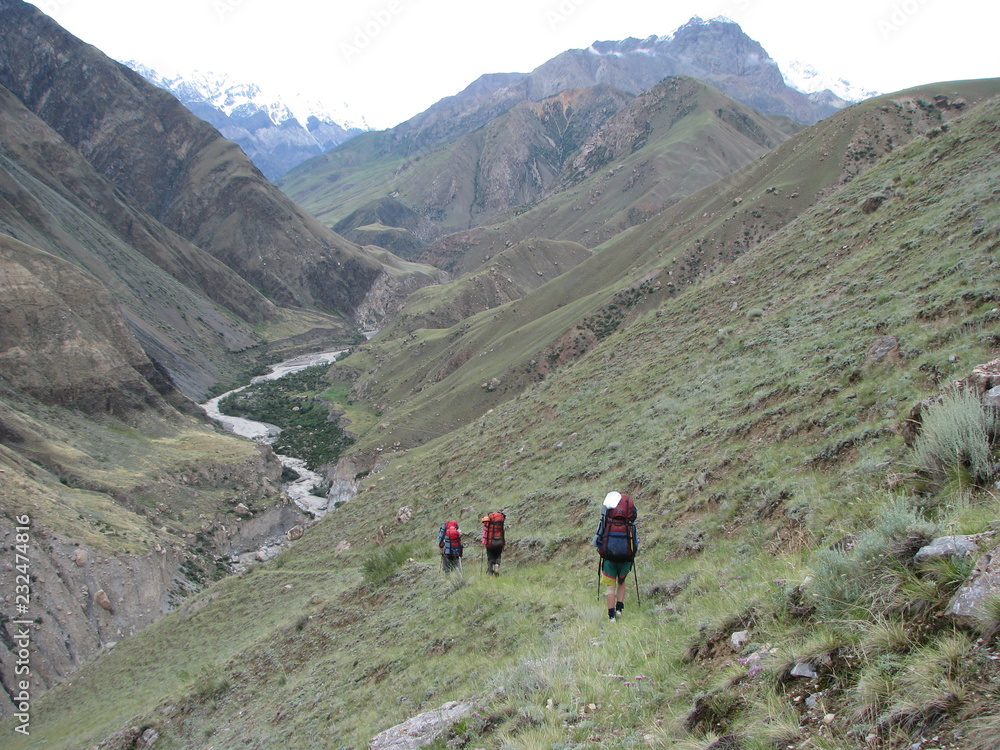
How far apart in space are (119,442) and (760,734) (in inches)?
2215

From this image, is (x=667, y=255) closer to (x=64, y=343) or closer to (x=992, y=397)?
(x=992, y=397)

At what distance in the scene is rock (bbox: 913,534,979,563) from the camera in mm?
4086

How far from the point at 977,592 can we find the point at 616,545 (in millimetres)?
4256

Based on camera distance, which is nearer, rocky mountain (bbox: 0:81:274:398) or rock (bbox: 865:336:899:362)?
rock (bbox: 865:336:899:362)

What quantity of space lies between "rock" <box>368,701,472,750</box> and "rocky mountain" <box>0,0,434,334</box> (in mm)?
157702

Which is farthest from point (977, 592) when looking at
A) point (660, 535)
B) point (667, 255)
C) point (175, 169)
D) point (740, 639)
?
point (175, 169)

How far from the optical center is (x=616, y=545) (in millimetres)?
7543

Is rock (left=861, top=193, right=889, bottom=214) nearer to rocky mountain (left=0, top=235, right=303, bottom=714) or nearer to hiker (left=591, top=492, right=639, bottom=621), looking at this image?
hiker (left=591, top=492, right=639, bottom=621)

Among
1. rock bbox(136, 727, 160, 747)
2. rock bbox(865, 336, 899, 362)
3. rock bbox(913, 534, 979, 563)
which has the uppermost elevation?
rock bbox(913, 534, 979, 563)

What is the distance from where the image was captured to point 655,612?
23.9ft

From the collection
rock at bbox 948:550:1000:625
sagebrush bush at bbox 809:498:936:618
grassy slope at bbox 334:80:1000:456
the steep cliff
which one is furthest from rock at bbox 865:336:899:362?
the steep cliff

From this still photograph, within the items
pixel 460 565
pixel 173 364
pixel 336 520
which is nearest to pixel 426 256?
pixel 173 364

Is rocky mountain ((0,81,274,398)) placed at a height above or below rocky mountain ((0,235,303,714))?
above

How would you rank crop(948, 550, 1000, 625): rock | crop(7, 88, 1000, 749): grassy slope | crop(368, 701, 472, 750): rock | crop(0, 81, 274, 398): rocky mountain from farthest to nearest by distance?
crop(0, 81, 274, 398): rocky mountain, crop(368, 701, 472, 750): rock, crop(7, 88, 1000, 749): grassy slope, crop(948, 550, 1000, 625): rock
